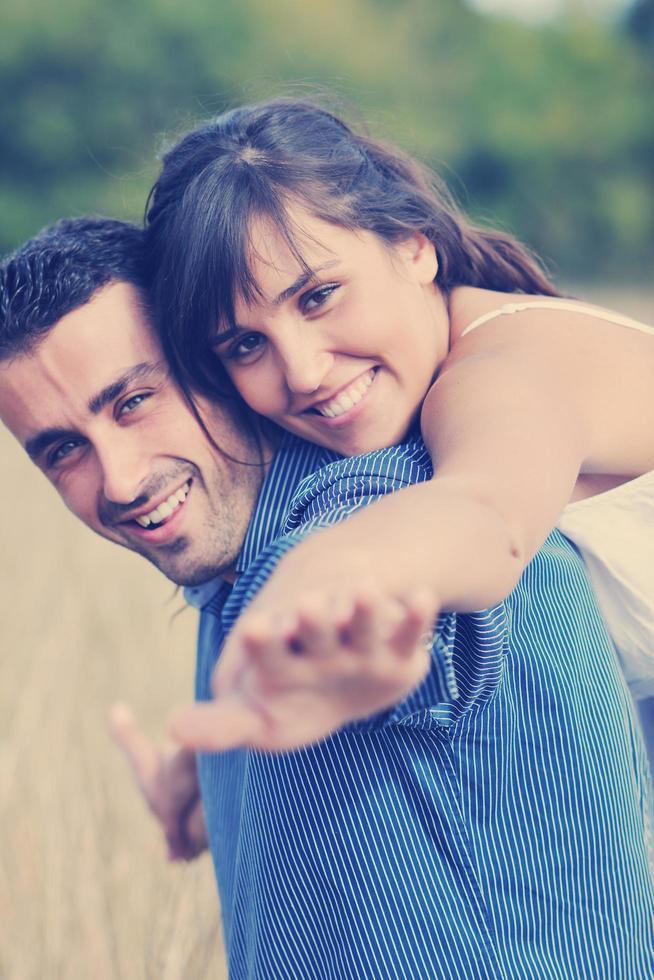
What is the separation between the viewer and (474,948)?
58.6 inches

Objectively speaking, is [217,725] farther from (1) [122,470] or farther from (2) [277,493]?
(1) [122,470]

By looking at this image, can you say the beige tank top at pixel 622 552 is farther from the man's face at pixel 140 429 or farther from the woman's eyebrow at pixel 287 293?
the man's face at pixel 140 429

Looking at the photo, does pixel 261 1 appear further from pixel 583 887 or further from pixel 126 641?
pixel 583 887

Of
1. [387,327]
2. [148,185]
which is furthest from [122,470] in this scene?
[148,185]

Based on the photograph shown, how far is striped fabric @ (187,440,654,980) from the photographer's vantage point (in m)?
1.49

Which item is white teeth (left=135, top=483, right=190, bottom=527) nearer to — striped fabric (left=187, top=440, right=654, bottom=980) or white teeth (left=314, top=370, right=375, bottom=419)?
white teeth (left=314, top=370, right=375, bottom=419)

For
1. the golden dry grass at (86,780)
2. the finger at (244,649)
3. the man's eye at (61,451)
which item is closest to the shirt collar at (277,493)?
the man's eye at (61,451)

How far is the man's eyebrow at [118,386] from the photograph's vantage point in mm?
2076

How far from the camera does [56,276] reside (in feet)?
7.00

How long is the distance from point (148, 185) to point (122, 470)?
10462mm

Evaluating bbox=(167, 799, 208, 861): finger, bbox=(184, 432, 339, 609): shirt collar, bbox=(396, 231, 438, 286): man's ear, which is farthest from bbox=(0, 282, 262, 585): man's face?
bbox=(167, 799, 208, 861): finger

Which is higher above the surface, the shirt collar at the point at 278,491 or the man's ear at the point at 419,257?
the shirt collar at the point at 278,491

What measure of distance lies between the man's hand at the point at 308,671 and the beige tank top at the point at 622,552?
2.74 feet

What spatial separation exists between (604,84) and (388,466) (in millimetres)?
23415
